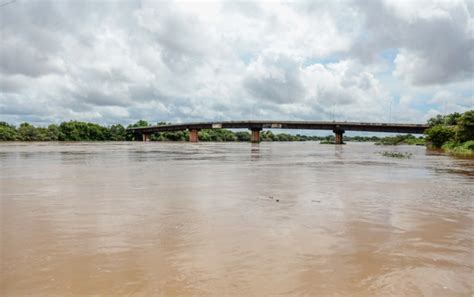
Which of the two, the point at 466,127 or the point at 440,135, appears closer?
the point at 466,127

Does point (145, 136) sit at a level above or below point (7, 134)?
below

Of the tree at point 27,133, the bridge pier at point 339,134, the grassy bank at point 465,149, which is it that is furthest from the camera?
the bridge pier at point 339,134

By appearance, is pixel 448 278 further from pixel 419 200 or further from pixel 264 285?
pixel 419 200

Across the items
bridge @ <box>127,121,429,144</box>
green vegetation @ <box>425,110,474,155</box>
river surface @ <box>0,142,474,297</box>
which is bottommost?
river surface @ <box>0,142,474,297</box>

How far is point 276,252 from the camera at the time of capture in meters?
7.63

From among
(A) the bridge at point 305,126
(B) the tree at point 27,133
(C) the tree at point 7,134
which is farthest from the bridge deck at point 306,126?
(C) the tree at point 7,134

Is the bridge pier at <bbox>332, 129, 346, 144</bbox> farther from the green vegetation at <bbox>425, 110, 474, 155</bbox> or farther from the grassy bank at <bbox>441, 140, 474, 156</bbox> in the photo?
the grassy bank at <bbox>441, 140, 474, 156</bbox>

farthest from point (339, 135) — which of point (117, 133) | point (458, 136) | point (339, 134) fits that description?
point (117, 133)

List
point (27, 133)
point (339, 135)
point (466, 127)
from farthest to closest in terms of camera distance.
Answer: point (339, 135) < point (27, 133) < point (466, 127)

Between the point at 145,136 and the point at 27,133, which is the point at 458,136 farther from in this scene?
the point at 27,133

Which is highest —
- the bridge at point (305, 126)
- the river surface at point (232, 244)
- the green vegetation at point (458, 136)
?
the bridge at point (305, 126)

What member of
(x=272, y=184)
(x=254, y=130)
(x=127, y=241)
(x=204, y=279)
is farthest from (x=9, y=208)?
(x=254, y=130)

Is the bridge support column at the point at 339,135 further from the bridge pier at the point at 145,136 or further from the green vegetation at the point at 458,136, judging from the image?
the bridge pier at the point at 145,136

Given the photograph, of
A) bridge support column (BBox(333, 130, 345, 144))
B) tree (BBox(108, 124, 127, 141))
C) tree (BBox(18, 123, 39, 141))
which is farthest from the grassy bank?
tree (BBox(108, 124, 127, 141))
